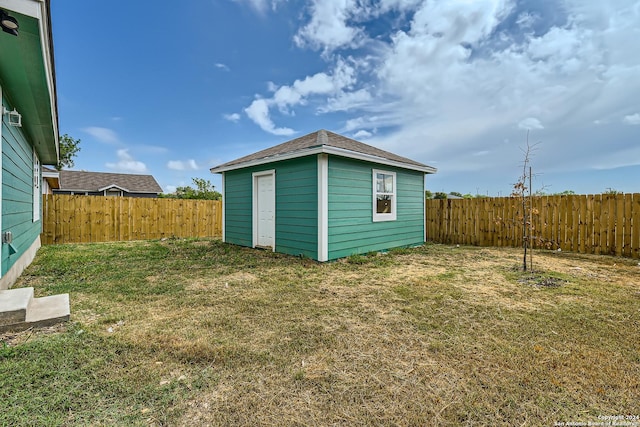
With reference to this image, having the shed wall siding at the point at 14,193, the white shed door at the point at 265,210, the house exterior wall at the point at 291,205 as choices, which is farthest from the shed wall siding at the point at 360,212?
the shed wall siding at the point at 14,193

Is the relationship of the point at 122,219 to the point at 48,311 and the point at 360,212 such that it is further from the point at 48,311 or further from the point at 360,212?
the point at 360,212

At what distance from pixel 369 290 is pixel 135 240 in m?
9.97

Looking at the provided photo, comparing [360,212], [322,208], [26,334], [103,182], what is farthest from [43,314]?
[103,182]

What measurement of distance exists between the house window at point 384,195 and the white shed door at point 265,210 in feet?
8.90

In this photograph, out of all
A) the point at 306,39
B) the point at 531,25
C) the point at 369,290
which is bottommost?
the point at 369,290

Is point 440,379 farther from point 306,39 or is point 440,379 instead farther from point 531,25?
point 306,39

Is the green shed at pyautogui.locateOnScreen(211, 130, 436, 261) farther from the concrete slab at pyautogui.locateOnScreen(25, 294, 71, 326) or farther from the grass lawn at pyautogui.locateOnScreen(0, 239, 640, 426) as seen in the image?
the concrete slab at pyautogui.locateOnScreen(25, 294, 71, 326)

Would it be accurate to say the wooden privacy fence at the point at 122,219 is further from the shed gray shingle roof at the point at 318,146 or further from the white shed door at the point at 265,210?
the white shed door at the point at 265,210

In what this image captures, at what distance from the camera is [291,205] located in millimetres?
6836

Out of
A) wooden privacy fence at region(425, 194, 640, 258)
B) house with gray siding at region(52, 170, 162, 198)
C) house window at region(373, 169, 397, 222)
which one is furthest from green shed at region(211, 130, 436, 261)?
house with gray siding at region(52, 170, 162, 198)

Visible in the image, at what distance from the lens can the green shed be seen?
6207 millimetres

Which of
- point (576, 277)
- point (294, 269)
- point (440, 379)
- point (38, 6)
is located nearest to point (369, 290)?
point (294, 269)

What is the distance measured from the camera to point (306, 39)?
9469 millimetres

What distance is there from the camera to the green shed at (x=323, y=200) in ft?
20.4
